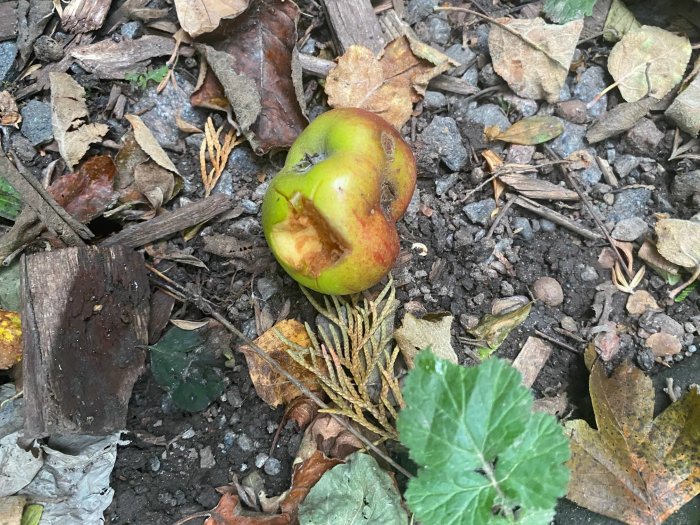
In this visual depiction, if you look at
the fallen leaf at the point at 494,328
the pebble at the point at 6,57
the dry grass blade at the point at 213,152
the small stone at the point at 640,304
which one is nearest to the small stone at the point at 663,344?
the small stone at the point at 640,304

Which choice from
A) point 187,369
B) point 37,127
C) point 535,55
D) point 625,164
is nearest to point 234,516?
point 187,369

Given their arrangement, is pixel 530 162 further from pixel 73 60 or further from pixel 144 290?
pixel 73 60

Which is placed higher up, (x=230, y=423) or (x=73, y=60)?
(x=73, y=60)

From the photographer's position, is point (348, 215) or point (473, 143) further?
point (473, 143)

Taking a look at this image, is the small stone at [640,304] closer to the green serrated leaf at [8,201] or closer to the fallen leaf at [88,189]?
the fallen leaf at [88,189]

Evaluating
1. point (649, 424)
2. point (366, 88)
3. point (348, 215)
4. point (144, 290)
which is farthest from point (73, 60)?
point (649, 424)

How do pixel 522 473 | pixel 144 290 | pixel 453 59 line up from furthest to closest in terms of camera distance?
pixel 453 59 → pixel 144 290 → pixel 522 473

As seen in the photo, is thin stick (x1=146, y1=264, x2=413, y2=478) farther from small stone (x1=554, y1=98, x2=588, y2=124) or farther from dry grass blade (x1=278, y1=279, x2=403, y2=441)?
small stone (x1=554, y1=98, x2=588, y2=124)
